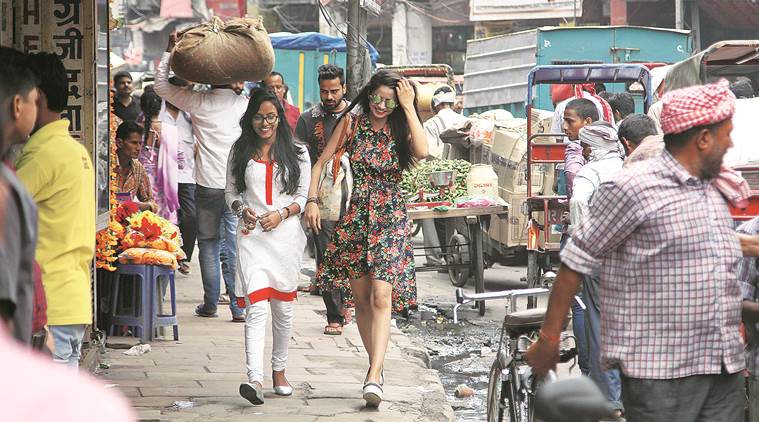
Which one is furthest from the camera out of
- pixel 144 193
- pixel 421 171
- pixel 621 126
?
pixel 421 171

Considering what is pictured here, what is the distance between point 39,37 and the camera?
695 cm

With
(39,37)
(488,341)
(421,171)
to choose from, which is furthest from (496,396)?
(421,171)

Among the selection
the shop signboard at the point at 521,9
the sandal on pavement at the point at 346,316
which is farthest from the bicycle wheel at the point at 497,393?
the shop signboard at the point at 521,9

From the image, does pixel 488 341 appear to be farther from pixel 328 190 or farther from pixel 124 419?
pixel 124 419

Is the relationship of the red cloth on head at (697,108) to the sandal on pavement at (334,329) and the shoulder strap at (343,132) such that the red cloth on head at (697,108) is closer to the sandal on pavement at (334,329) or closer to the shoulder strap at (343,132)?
the shoulder strap at (343,132)

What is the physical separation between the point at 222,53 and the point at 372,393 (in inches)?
118

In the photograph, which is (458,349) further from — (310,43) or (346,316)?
(310,43)

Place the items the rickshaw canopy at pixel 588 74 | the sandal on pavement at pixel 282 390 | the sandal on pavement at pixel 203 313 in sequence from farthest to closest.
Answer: the rickshaw canopy at pixel 588 74
the sandal on pavement at pixel 203 313
the sandal on pavement at pixel 282 390

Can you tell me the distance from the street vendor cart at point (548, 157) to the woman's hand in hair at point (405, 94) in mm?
3232

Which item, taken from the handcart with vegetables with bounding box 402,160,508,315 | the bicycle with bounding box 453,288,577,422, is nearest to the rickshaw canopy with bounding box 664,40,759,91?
the handcart with vegetables with bounding box 402,160,508,315

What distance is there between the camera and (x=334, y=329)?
8992 millimetres

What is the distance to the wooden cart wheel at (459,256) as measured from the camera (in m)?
11.9

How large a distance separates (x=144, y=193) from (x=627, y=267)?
6357 millimetres

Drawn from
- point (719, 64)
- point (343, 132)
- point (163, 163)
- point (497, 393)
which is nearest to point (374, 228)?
point (343, 132)
